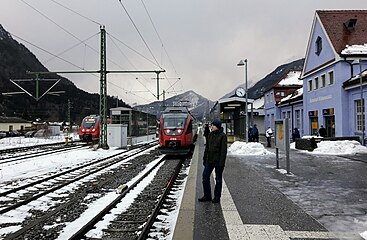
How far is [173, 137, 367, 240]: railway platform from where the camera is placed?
624cm

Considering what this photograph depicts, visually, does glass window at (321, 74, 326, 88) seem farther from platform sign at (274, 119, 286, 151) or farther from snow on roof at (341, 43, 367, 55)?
platform sign at (274, 119, 286, 151)

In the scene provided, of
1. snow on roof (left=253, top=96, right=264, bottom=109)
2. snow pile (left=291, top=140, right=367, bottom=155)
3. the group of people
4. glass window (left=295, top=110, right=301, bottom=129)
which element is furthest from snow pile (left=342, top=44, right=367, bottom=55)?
snow on roof (left=253, top=96, right=264, bottom=109)

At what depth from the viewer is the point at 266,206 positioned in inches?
322

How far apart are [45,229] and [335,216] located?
17.3 ft

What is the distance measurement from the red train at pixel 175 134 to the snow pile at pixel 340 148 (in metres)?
7.35

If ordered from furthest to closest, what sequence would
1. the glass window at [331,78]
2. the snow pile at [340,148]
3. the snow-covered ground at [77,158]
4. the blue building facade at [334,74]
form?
1. the glass window at [331,78]
2. the blue building facade at [334,74]
3. the snow pile at [340,148]
4. the snow-covered ground at [77,158]

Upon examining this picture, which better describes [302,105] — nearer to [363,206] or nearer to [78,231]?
[363,206]

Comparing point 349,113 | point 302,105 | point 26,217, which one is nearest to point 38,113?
point 302,105

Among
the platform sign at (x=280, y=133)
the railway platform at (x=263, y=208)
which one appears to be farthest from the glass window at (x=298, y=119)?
the railway platform at (x=263, y=208)

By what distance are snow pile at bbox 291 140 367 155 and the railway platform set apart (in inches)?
349

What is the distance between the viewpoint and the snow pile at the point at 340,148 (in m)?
21.2

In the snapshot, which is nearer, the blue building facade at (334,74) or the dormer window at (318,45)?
the blue building facade at (334,74)

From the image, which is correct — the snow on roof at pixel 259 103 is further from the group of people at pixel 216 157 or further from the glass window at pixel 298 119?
the group of people at pixel 216 157

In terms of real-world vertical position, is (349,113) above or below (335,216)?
above
